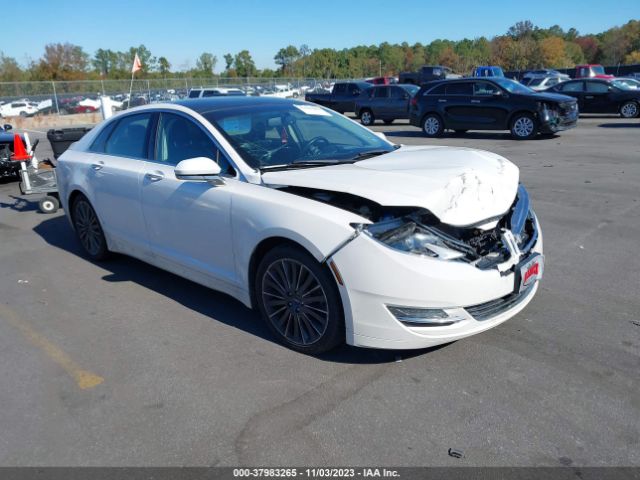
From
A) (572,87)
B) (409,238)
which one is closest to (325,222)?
(409,238)

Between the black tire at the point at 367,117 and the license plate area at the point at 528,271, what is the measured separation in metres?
18.7

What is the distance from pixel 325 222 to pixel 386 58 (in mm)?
134283

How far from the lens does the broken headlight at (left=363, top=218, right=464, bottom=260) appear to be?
3.21m

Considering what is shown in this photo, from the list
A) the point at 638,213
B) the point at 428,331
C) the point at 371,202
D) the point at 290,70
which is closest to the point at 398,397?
the point at 428,331

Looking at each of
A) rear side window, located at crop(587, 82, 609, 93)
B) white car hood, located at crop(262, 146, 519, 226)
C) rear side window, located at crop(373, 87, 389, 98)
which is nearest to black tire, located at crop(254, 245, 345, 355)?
white car hood, located at crop(262, 146, 519, 226)

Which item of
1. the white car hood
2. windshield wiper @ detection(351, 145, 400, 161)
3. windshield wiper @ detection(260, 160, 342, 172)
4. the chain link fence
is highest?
the chain link fence

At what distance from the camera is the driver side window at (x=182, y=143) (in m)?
4.15

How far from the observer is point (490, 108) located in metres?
15.2

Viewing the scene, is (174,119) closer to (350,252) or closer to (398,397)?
(350,252)

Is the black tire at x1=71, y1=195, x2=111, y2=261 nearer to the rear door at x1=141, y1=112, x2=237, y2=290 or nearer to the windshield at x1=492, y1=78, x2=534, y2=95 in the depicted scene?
the rear door at x1=141, y1=112, x2=237, y2=290

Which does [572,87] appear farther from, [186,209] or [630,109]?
[186,209]

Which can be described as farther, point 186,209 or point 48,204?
point 48,204

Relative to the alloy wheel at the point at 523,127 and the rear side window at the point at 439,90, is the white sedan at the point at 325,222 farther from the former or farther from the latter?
the rear side window at the point at 439,90

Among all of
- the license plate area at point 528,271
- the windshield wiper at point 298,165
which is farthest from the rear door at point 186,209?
the license plate area at point 528,271
